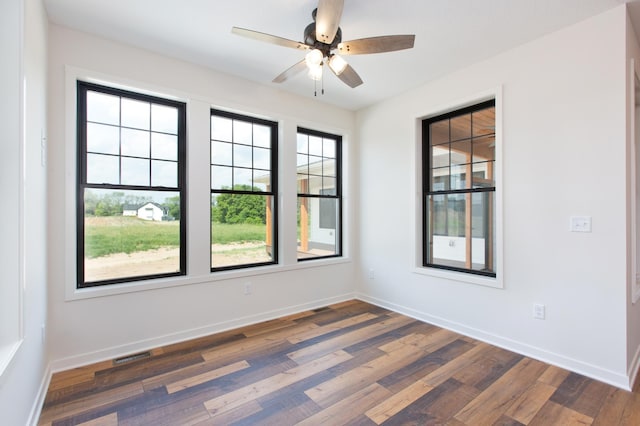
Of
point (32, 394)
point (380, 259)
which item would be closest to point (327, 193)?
point (380, 259)

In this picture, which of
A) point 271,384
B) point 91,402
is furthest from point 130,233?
point 271,384

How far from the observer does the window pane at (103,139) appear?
268 centimetres

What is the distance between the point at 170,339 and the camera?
2.95 m

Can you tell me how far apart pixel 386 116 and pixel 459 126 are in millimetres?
975

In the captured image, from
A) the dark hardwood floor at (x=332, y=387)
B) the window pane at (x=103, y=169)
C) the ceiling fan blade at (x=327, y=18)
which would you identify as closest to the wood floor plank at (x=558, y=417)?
the dark hardwood floor at (x=332, y=387)

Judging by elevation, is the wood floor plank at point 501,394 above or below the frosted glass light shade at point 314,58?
below

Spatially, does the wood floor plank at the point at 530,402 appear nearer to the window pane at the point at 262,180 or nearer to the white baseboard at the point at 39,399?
the white baseboard at the point at 39,399

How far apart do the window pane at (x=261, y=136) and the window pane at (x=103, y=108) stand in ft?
4.56

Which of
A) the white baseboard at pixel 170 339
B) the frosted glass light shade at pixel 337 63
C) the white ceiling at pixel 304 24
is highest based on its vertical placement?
the white ceiling at pixel 304 24

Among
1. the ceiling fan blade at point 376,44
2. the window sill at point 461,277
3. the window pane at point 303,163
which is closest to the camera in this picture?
the ceiling fan blade at point 376,44

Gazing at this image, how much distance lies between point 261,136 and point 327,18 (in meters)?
2.03

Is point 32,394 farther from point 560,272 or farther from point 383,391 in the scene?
point 560,272

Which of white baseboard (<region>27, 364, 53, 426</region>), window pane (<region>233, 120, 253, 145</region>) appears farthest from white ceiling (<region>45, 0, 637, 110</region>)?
white baseboard (<region>27, 364, 53, 426</region>)

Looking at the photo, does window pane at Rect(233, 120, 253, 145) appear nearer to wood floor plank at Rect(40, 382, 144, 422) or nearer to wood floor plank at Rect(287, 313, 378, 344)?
wood floor plank at Rect(287, 313, 378, 344)
